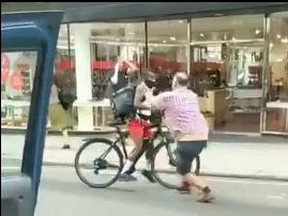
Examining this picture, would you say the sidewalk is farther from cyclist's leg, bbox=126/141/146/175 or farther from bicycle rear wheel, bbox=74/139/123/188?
bicycle rear wheel, bbox=74/139/123/188

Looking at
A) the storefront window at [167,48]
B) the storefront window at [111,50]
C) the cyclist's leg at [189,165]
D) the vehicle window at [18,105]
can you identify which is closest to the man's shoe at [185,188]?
the cyclist's leg at [189,165]

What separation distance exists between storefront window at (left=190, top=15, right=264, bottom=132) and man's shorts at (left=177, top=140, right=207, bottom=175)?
257 inches

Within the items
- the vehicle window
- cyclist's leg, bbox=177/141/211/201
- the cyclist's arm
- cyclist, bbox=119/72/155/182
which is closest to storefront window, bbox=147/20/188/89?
the cyclist's arm

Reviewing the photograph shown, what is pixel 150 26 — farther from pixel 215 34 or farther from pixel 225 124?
pixel 225 124

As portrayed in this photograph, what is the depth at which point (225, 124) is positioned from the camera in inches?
571

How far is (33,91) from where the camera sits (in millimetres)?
2990

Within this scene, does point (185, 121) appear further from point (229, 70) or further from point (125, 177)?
point (229, 70)

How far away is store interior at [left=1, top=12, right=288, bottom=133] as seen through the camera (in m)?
14.0

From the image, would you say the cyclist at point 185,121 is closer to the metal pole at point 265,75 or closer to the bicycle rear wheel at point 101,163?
the bicycle rear wheel at point 101,163

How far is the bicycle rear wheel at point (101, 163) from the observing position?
8.30 m

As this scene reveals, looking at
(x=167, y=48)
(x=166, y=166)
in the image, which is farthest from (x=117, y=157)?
(x=167, y=48)

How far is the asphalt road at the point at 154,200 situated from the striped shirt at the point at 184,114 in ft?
2.66

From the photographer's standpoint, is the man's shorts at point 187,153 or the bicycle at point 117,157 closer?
the man's shorts at point 187,153

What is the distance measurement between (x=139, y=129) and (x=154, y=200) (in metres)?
1.17
